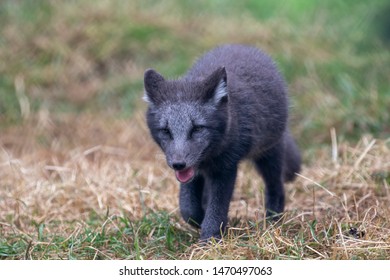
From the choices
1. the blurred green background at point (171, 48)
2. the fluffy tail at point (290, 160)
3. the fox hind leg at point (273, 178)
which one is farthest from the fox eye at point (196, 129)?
the blurred green background at point (171, 48)

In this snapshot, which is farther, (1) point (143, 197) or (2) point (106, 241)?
(1) point (143, 197)

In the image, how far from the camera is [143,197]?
7270 mm

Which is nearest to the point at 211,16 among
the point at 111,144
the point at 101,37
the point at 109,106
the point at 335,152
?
the point at 101,37

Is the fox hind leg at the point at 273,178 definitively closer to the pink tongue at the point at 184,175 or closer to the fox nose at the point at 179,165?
the pink tongue at the point at 184,175

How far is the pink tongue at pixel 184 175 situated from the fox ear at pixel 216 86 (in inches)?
21.4

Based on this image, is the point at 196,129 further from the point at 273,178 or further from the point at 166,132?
the point at 273,178

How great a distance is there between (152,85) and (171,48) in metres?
5.40

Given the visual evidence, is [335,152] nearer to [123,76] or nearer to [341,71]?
[341,71]

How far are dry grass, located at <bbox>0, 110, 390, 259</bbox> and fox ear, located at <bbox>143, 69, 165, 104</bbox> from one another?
1.02 meters

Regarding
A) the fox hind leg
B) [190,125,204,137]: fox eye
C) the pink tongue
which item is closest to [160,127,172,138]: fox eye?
[190,125,204,137]: fox eye

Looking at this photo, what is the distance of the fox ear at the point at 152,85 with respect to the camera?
6.00 meters

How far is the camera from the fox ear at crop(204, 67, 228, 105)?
19.2ft

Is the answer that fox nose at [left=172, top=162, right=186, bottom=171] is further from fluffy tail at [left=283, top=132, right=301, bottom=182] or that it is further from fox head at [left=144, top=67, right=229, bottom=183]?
fluffy tail at [left=283, top=132, right=301, bottom=182]

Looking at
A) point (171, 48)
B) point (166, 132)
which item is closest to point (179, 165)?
point (166, 132)
